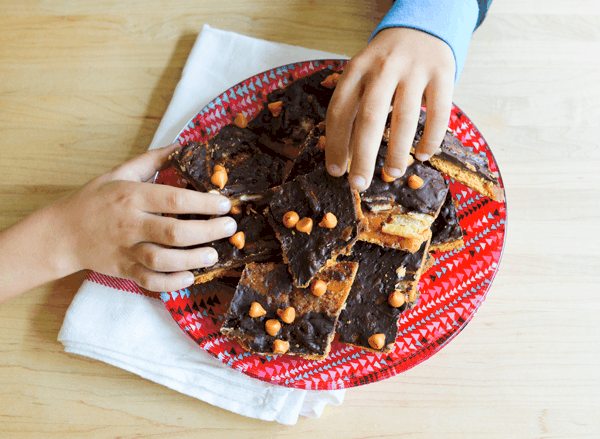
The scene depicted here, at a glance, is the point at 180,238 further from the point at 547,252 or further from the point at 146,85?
the point at 547,252

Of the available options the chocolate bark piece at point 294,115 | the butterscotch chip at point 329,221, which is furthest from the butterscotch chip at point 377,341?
the chocolate bark piece at point 294,115

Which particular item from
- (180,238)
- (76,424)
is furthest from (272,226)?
(76,424)

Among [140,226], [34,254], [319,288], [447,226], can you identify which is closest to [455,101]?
[447,226]

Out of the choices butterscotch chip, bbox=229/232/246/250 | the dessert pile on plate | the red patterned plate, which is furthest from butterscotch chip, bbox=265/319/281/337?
butterscotch chip, bbox=229/232/246/250

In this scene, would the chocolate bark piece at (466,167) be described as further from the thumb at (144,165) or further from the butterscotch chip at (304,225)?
the thumb at (144,165)

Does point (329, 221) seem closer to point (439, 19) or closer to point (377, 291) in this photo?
point (377, 291)

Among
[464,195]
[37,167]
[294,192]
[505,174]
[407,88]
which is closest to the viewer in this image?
[407,88]
